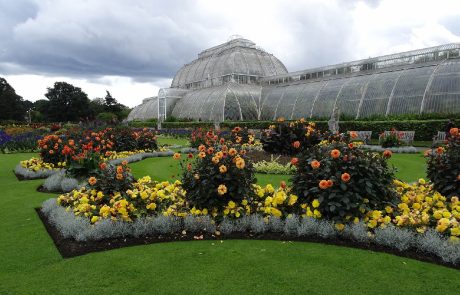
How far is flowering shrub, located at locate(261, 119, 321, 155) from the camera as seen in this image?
1354 cm

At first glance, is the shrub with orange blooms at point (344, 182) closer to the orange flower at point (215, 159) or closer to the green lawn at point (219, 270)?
the green lawn at point (219, 270)

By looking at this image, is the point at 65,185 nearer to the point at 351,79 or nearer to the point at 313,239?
the point at 313,239

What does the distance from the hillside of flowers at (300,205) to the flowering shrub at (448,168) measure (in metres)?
0.04

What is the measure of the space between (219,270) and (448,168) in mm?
4721

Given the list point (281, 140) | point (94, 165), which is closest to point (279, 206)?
point (94, 165)

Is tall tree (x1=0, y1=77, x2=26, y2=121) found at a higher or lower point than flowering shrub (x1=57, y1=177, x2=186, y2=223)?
higher

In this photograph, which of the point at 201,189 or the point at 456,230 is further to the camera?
the point at 201,189

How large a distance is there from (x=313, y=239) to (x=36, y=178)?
934 centimetres

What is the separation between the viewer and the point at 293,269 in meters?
4.40

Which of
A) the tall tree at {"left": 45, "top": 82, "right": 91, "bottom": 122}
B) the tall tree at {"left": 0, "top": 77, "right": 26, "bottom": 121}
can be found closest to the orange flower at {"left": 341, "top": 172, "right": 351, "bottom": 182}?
the tall tree at {"left": 45, "top": 82, "right": 91, "bottom": 122}

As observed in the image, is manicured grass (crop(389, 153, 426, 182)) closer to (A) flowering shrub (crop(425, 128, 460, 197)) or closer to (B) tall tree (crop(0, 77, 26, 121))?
(A) flowering shrub (crop(425, 128, 460, 197))

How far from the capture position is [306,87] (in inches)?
1464

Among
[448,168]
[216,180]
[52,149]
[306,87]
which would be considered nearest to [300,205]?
[216,180]

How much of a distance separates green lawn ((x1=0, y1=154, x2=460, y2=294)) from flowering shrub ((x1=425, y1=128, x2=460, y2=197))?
2.62m
